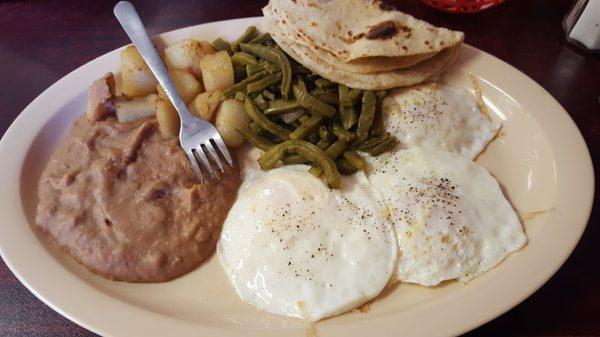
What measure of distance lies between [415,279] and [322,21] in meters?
1.53

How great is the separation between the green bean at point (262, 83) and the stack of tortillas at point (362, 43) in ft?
0.54

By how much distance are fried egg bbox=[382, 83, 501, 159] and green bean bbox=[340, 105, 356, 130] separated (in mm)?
196

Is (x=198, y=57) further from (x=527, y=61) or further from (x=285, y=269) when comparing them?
(x=527, y=61)

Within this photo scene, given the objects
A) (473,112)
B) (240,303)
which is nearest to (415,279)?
(240,303)

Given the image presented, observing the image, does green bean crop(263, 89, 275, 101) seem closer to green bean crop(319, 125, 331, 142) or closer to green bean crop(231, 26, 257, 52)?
green bean crop(319, 125, 331, 142)

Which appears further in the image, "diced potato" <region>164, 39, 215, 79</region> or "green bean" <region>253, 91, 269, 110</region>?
→ "diced potato" <region>164, 39, 215, 79</region>

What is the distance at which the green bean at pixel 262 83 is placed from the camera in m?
2.71

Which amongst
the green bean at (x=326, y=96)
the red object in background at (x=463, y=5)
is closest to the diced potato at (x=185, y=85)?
the green bean at (x=326, y=96)

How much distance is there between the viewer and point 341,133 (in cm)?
257

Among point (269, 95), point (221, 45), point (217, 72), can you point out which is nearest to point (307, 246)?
point (269, 95)

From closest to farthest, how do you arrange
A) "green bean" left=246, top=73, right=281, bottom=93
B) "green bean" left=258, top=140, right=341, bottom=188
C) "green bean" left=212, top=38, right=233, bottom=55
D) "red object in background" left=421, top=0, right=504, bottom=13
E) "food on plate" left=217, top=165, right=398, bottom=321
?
"food on plate" left=217, top=165, right=398, bottom=321
"green bean" left=258, top=140, right=341, bottom=188
"green bean" left=246, top=73, right=281, bottom=93
"green bean" left=212, top=38, right=233, bottom=55
"red object in background" left=421, top=0, right=504, bottom=13

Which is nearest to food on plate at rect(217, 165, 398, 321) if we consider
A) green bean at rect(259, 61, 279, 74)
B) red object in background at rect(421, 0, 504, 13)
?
green bean at rect(259, 61, 279, 74)

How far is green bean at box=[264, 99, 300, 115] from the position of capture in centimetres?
263

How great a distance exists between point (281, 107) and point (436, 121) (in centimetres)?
86
